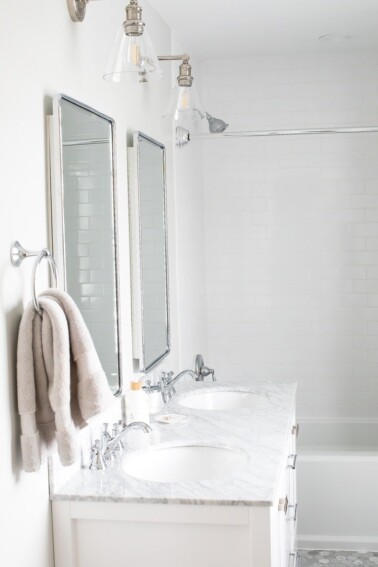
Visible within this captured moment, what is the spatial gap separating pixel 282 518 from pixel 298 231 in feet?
8.80

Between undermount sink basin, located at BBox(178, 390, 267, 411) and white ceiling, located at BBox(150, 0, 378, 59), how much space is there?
68.3 inches

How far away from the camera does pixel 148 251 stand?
3.31 metres

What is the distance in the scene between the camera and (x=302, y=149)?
4949 mm

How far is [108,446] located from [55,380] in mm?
585

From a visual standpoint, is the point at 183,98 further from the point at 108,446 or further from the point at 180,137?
the point at 108,446

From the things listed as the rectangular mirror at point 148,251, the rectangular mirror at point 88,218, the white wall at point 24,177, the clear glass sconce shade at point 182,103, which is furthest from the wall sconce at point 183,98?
the white wall at point 24,177

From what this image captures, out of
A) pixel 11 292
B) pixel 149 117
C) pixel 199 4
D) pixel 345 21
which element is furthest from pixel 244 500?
pixel 345 21

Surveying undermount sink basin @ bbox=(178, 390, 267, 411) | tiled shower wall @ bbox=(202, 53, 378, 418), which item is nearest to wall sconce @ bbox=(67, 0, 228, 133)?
undermount sink basin @ bbox=(178, 390, 267, 411)

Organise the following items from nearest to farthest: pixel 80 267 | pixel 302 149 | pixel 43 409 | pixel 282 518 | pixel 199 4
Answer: pixel 43 409
pixel 80 267
pixel 282 518
pixel 199 4
pixel 302 149

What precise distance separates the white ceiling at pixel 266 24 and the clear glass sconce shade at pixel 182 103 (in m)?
0.68

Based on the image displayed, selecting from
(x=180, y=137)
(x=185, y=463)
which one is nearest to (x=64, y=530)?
(x=185, y=463)

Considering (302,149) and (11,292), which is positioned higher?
(302,149)

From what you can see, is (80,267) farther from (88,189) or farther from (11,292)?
(11,292)

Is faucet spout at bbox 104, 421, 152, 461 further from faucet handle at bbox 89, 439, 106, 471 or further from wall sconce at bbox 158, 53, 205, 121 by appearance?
wall sconce at bbox 158, 53, 205, 121
